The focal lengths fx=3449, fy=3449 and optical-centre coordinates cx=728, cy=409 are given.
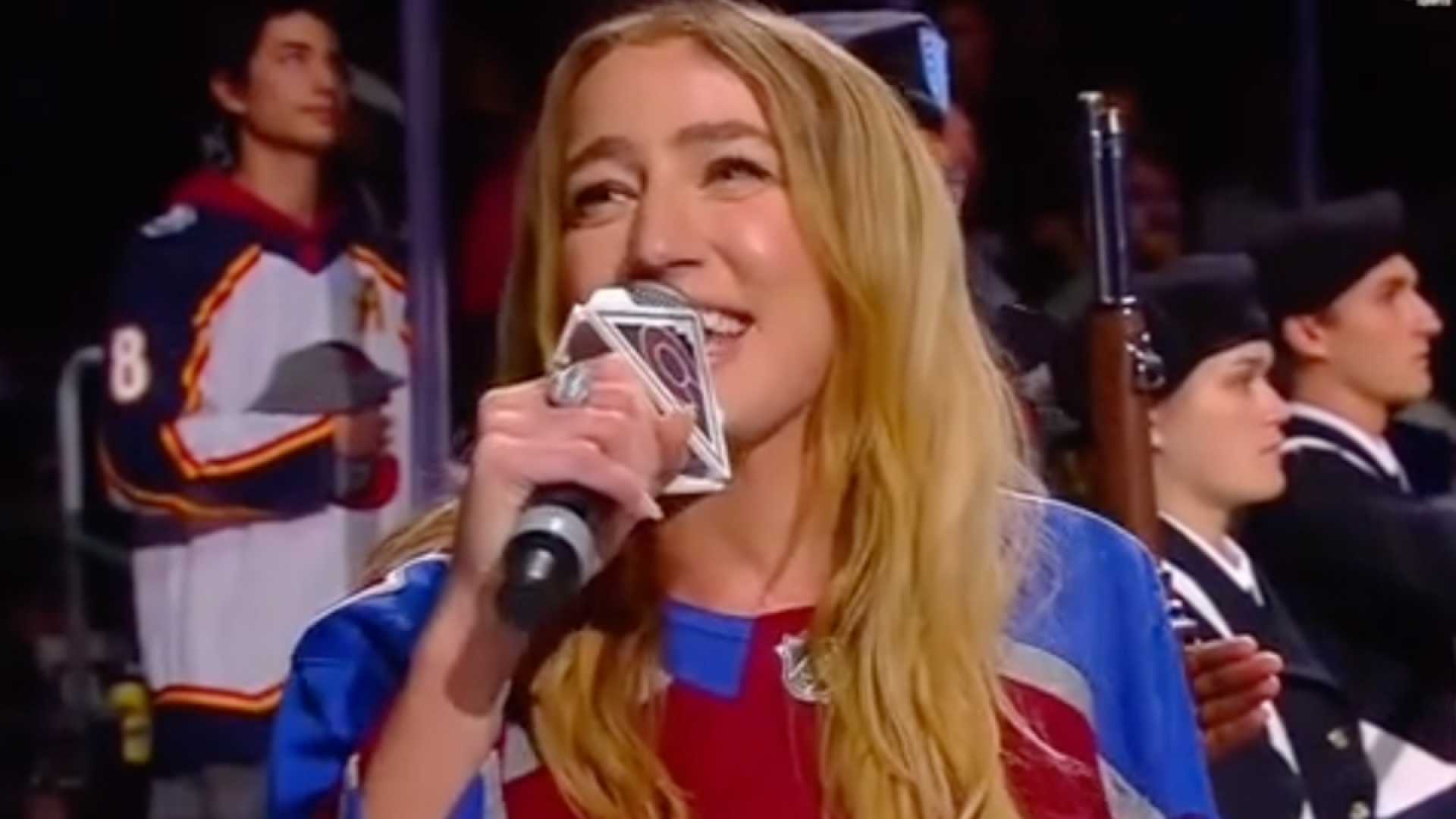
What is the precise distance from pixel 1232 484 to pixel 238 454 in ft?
3.49

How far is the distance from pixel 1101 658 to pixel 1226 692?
0.85 m

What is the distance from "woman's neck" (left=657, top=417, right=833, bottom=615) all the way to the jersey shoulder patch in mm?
2044

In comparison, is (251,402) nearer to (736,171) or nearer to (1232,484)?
(1232,484)

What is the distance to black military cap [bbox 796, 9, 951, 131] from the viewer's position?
2.55 meters

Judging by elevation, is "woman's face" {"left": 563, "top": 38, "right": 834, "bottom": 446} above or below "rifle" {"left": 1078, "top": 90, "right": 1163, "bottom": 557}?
above

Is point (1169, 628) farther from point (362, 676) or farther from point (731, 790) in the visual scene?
point (362, 676)

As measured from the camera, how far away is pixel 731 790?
1.58 meters

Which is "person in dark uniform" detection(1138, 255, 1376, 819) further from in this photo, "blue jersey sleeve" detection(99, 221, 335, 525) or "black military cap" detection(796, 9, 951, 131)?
"blue jersey sleeve" detection(99, 221, 335, 525)

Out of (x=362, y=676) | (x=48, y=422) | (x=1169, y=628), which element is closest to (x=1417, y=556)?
(x=48, y=422)

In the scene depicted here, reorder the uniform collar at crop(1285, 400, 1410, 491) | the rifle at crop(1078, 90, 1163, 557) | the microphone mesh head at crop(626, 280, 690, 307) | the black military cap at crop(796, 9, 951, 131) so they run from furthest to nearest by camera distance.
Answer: the uniform collar at crop(1285, 400, 1410, 491)
the rifle at crop(1078, 90, 1163, 557)
the black military cap at crop(796, 9, 951, 131)
the microphone mesh head at crop(626, 280, 690, 307)

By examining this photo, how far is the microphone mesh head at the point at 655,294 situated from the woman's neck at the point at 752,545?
0.39 ft

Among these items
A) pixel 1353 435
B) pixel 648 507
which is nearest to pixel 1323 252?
pixel 1353 435

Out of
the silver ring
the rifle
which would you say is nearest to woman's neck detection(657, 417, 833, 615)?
the silver ring

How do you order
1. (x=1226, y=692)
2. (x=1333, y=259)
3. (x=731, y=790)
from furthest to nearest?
(x=1333, y=259), (x=1226, y=692), (x=731, y=790)
